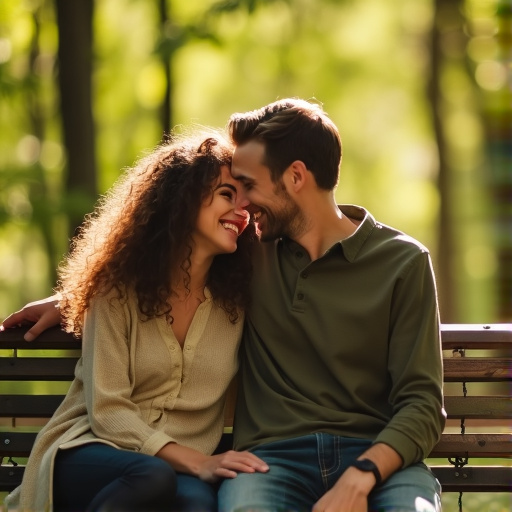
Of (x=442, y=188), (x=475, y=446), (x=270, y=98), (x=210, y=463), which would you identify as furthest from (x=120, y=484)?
(x=270, y=98)

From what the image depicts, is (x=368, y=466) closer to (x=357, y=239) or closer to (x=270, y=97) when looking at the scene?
(x=357, y=239)

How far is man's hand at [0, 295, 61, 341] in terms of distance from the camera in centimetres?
428

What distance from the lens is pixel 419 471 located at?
3625 mm

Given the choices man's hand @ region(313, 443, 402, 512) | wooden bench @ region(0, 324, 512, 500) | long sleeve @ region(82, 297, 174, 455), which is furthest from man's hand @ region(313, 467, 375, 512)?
wooden bench @ region(0, 324, 512, 500)

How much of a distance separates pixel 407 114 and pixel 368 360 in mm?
15832

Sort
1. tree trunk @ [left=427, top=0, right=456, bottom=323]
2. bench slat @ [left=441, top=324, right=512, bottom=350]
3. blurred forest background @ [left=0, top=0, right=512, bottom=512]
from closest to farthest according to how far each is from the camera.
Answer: bench slat @ [left=441, top=324, right=512, bottom=350], blurred forest background @ [left=0, top=0, right=512, bottom=512], tree trunk @ [left=427, top=0, right=456, bottom=323]

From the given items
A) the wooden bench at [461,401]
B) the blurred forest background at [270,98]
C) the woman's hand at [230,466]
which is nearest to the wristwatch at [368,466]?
the woman's hand at [230,466]

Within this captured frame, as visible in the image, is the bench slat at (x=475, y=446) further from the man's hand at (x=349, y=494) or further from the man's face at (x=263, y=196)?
the man's face at (x=263, y=196)

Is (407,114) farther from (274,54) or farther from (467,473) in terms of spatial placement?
(467,473)

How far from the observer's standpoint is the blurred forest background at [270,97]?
32.4ft

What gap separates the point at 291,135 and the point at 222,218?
454 millimetres

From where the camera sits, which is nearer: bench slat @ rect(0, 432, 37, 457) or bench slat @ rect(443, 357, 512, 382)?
bench slat @ rect(443, 357, 512, 382)

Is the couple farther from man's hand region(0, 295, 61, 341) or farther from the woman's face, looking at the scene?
man's hand region(0, 295, 61, 341)

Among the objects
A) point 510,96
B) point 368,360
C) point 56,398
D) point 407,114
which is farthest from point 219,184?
point 407,114
